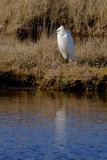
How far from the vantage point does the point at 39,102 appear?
8945mm

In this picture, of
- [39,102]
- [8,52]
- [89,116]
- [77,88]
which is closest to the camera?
[89,116]

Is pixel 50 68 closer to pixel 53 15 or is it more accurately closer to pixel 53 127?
pixel 53 127

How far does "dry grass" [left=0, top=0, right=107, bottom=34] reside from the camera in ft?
65.8

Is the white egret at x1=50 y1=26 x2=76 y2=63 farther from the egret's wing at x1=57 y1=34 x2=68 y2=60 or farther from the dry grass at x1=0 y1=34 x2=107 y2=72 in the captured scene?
the dry grass at x1=0 y1=34 x2=107 y2=72

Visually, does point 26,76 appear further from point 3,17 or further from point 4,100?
point 3,17

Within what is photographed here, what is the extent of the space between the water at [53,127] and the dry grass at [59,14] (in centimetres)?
1060

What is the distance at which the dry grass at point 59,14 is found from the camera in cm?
2005

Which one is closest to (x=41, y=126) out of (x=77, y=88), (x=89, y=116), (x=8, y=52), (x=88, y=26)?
(x=89, y=116)

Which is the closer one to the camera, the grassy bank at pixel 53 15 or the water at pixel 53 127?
the water at pixel 53 127

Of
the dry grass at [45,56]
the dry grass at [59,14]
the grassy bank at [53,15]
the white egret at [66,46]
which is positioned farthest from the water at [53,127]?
the dry grass at [59,14]

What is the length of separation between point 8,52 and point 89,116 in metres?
5.25

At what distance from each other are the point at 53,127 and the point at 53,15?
47.4 ft

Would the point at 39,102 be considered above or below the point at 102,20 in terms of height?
below

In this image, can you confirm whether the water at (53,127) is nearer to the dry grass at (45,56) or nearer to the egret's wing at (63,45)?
the dry grass at (45,56)
